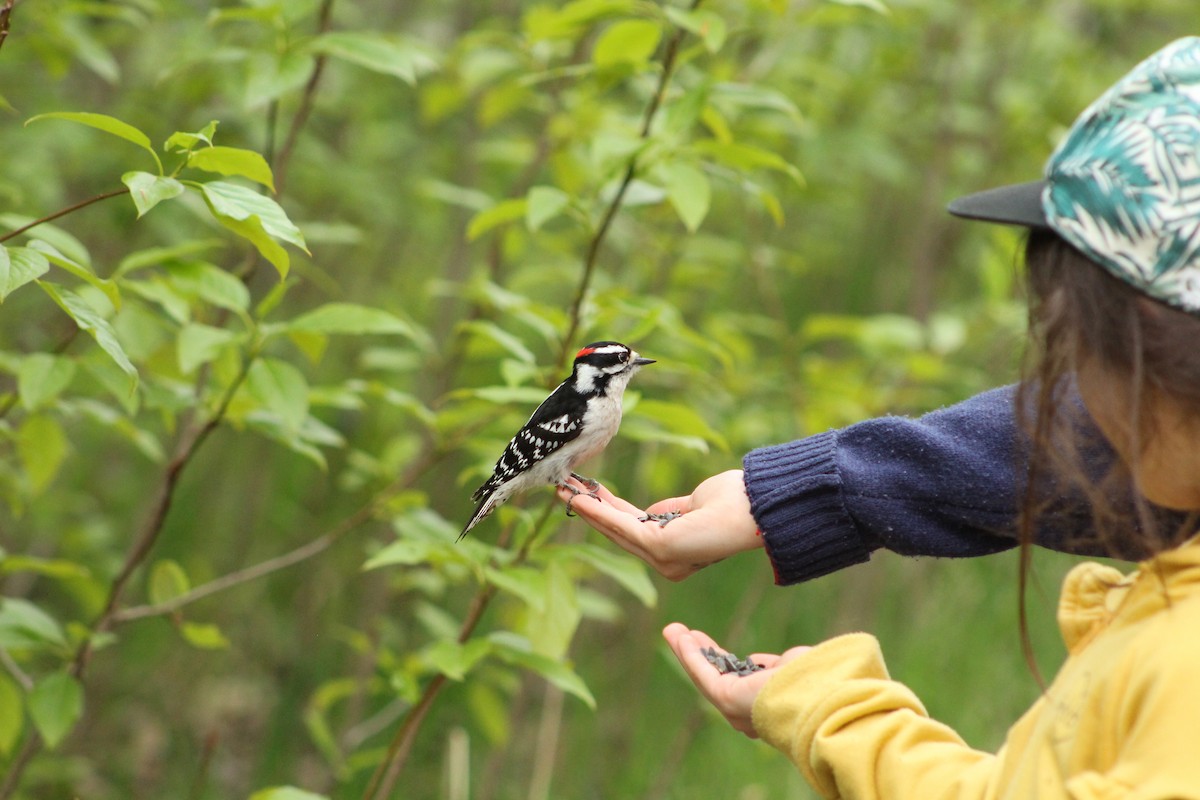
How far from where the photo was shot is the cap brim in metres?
1.42

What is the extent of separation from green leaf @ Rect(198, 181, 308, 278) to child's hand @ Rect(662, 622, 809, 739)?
2.91 ft

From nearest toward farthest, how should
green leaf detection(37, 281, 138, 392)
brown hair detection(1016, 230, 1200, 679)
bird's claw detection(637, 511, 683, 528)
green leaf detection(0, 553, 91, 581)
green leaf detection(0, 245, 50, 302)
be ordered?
brown hair detection(1016, 230, 1200, 679) < green leaf detection(0, 245, 50, 302) < green leaf detection(37, 281, 138, 392) < bird's claw detection(637, 511, 683, 528) < green leaf detection(0, 553, 91, 581)

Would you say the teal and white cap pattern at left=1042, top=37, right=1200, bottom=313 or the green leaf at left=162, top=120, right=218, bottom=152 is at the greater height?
the teal and white cap pattern at left=1042, top=37, right=1200, bottom=313

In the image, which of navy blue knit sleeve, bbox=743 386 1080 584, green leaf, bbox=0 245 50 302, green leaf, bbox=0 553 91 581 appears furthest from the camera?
green leaf, bbox=0 553 91 581

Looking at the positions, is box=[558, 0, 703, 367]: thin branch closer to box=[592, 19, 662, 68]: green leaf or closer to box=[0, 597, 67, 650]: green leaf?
box=[592, 19, 662, 68]: green leaf

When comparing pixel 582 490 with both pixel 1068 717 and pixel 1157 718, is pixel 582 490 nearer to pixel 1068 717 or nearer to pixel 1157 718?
pixel 1068 717

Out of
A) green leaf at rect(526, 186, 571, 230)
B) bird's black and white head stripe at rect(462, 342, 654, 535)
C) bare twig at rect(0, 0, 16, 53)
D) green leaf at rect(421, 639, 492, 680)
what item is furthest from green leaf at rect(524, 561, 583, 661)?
bare twig at rect(0, 0, 16, 53)

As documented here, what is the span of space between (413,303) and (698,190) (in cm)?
345

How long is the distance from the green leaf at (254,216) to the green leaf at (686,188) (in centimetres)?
95

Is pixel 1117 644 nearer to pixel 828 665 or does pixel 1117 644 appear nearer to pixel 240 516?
pixel 828 665

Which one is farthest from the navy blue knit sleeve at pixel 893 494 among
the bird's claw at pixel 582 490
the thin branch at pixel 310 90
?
the thin branch at pixel 310 90

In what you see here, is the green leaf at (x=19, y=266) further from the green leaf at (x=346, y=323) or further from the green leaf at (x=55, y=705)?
the green leaf at (x=55, y=705)

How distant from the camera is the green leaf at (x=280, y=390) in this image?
258 cm

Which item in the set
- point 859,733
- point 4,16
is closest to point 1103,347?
point 859,733
